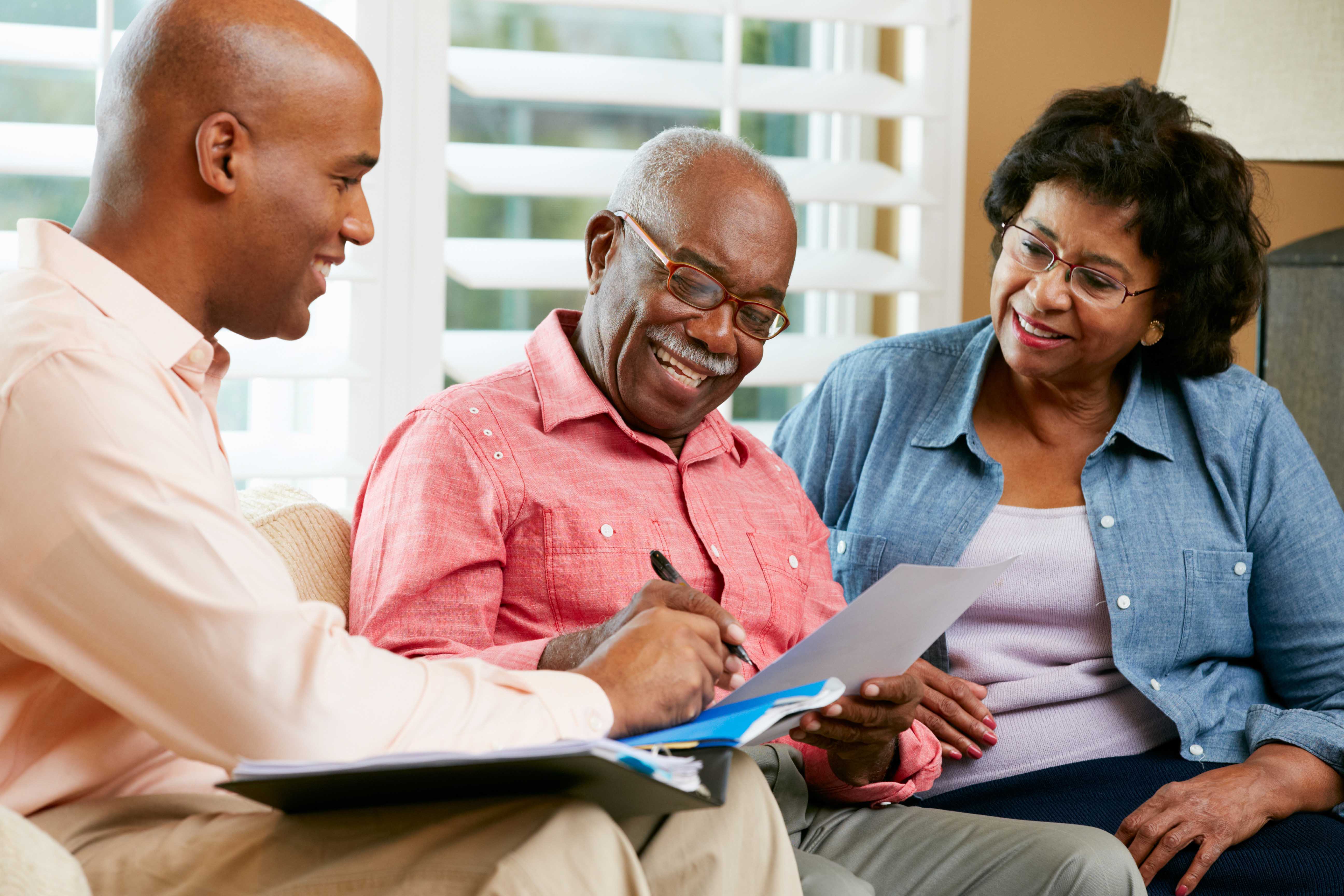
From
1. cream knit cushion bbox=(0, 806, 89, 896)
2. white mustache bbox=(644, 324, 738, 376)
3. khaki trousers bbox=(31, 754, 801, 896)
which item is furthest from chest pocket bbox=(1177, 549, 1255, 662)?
cream knit cushion bbox=(0, 806, 89, 896)

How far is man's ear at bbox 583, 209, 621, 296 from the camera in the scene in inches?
63.6

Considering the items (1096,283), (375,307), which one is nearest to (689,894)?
(1096,283)

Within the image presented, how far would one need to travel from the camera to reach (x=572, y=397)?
1556mm

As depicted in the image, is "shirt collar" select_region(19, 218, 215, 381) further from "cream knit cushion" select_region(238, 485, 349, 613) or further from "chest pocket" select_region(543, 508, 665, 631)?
"chest pocket" select_region(543, 508, 665, 631)

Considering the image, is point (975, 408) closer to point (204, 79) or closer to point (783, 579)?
point (783, 579)

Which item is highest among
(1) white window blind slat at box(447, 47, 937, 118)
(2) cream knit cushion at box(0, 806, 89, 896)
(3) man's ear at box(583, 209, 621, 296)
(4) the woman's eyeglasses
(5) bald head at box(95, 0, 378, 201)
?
(5) bald head at box(95, 0, 378, 201)

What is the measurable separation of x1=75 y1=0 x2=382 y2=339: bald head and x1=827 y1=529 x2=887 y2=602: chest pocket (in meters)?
1.01

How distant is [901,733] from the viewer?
5.00ft

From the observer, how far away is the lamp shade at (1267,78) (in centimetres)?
212

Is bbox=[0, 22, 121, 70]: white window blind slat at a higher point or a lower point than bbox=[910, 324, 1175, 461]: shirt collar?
higher

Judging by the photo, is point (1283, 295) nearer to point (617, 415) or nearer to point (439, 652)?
point (617, 415)

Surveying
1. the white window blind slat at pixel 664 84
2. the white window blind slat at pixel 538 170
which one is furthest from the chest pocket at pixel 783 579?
the white window blind slat at pixel 664 84

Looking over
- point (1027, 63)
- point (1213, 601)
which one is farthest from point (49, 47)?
point (1213, 601)

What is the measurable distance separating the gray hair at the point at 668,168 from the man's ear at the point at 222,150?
61 cm
